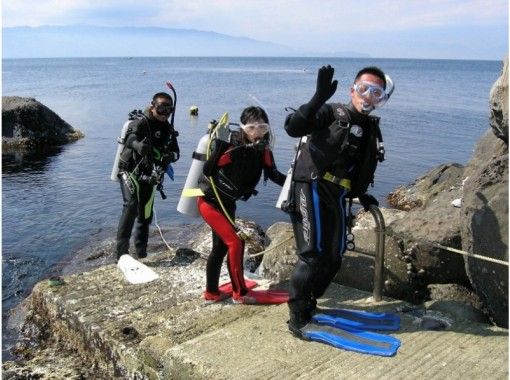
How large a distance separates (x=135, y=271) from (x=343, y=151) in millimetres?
2926

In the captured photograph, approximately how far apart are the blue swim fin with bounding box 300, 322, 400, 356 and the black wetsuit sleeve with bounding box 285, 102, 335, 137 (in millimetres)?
1524

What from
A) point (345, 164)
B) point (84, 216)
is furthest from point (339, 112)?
point (84, 216)

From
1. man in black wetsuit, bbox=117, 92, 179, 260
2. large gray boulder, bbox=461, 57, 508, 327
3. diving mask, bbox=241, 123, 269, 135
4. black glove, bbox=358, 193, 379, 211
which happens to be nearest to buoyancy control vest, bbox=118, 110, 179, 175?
man in black wetsuit, bbox=117, 92, 179, 260

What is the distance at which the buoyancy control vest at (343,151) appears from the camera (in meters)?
3.73

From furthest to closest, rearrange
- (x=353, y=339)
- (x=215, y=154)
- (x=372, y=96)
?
(x=215, y=154) → (x=353, y=339) → (x=372, y=96)

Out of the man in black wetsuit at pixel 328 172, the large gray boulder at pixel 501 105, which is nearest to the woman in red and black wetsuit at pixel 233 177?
the man in black wetsuit at pixel 328 172

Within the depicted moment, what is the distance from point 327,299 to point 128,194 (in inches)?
112

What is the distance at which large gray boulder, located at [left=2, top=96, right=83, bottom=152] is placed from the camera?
20.5 m

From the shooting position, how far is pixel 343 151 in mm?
3859

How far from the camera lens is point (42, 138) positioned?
2117 cm

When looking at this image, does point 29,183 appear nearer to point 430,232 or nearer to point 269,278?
point 269,278

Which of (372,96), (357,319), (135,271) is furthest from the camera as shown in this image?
(135,271)

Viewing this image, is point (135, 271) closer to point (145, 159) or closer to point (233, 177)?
point (145, 159)

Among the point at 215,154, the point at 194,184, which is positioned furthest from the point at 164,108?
the point at 215,154
